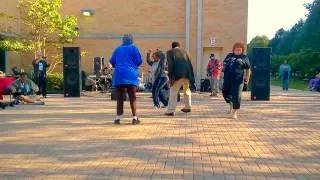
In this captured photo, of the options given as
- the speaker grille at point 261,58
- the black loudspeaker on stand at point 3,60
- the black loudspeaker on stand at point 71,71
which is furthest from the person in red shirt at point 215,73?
the black loudspeaker on stand at point 3,60

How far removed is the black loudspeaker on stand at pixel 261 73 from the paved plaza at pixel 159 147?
6576 mm

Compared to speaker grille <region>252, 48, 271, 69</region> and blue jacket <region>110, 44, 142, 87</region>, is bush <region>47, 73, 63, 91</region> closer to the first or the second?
speaker grille <region>252, 48, 271, 69</region>

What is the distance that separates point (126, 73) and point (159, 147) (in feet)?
10.2

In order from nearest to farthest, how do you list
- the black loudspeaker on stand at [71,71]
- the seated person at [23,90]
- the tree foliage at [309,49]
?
the seated person at [23,90]
the black loudspeaker on stand at [71,71]
the tree foliage at [309,49]

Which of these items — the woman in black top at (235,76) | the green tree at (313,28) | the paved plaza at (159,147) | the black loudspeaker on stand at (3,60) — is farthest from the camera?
the green tree at (313,28)

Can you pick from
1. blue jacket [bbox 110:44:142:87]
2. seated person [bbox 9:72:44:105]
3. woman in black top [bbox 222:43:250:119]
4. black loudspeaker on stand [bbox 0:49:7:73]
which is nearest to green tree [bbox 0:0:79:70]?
black loudspeaker on stand [bbox 0:49:7:73]

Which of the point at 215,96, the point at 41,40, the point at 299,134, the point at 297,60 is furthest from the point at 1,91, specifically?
the point at 297,60

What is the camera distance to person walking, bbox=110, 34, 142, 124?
11055mm

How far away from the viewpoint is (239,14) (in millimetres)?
29531

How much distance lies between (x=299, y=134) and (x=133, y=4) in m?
21.9

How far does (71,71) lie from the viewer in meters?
22.0

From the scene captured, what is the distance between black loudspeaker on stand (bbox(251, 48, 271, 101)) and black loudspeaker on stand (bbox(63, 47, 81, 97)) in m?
7.00

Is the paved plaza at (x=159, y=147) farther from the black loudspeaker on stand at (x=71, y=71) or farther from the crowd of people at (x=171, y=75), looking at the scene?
the black loudspeaker on stand at (x=71, y=71)

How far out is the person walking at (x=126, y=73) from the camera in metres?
11.1
